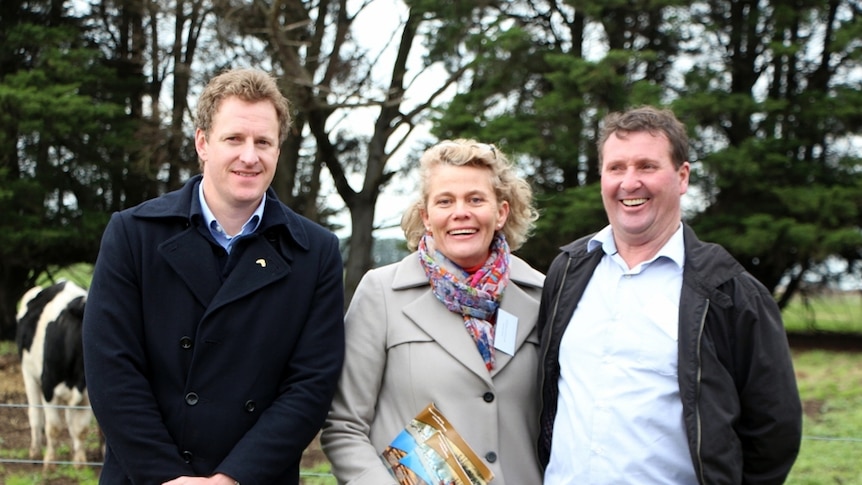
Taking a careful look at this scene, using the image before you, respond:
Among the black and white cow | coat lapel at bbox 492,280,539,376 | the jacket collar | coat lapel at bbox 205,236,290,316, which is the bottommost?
the black and white cow

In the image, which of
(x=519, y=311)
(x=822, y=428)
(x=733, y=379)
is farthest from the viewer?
(x=822, y=428)

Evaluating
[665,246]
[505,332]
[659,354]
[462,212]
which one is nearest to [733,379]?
[659,354]

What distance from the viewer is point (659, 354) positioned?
101 inches

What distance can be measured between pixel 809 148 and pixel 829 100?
0.96m

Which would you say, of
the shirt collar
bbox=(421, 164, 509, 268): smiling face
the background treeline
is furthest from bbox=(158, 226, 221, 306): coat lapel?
the background treeline

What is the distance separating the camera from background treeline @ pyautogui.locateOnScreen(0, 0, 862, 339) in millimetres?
13961

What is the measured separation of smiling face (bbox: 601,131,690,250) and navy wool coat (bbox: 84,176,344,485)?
1.02 meters

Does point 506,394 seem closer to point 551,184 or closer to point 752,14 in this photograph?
point 551,184

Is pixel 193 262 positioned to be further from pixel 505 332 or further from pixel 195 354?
pixel 505 332

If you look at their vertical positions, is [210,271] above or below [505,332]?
above

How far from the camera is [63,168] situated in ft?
52.5

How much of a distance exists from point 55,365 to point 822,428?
7.23m

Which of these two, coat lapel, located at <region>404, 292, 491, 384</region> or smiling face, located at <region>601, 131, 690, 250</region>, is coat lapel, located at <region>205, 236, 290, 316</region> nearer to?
coat lapel, located at <region>404, 292, 491, 384</region>

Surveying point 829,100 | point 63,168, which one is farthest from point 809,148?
point 63,168
